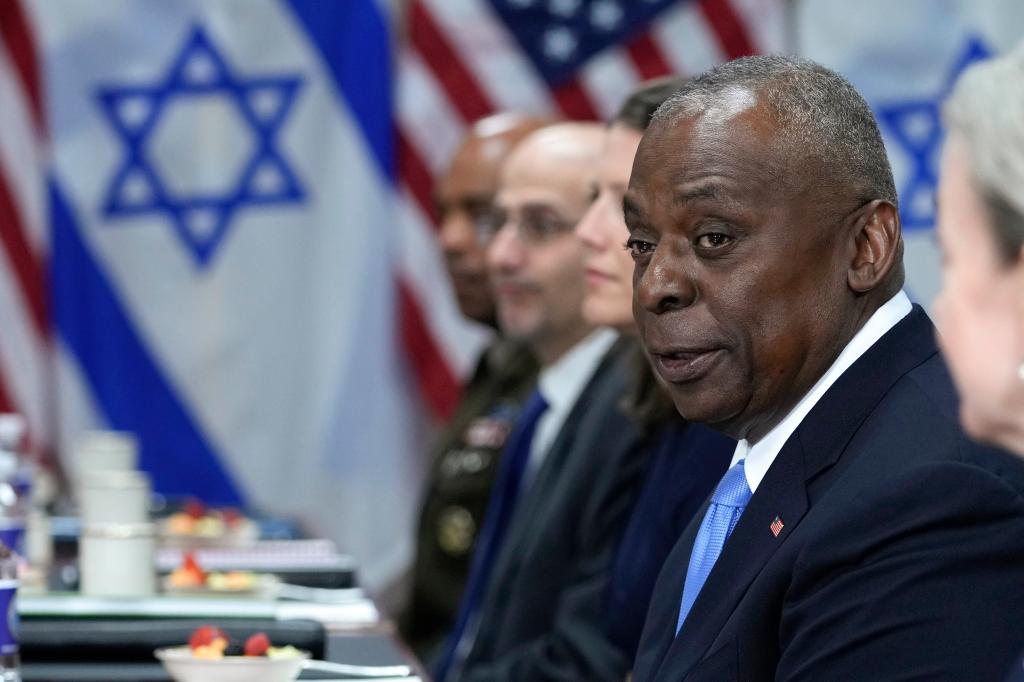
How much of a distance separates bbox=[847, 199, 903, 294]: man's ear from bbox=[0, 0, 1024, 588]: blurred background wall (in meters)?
3.68

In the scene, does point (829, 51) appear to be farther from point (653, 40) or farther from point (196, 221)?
point (196, 221)

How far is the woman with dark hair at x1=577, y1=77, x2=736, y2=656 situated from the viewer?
2.34 metres

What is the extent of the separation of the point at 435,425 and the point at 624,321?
9.31ft

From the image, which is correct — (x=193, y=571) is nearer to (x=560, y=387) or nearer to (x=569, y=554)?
(x=569, y=554)

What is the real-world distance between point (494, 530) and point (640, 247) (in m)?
1.78

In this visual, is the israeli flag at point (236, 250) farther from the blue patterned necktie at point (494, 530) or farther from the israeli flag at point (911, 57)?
the blue patterned necktie at point (494, 530)

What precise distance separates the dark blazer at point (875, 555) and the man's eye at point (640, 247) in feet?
0.76

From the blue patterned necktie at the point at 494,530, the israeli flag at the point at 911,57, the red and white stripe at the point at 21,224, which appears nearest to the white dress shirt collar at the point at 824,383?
the blue patterned necktie at the point at 494,530

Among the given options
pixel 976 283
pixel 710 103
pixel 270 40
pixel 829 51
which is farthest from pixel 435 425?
pixel 976 283

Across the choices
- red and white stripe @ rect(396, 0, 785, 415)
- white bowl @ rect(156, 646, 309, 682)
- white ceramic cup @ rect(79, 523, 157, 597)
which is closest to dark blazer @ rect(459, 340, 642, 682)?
white ceramic cup @ rect(79, 523, 157, 597)

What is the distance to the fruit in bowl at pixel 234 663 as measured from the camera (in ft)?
5.82

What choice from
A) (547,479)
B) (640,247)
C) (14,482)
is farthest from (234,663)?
(14,482)

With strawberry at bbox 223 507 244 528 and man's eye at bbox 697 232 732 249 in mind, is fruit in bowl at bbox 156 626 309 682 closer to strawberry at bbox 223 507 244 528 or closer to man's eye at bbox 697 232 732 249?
man's eye at bbox 697 232 732 249

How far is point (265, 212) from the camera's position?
5.34 metres
